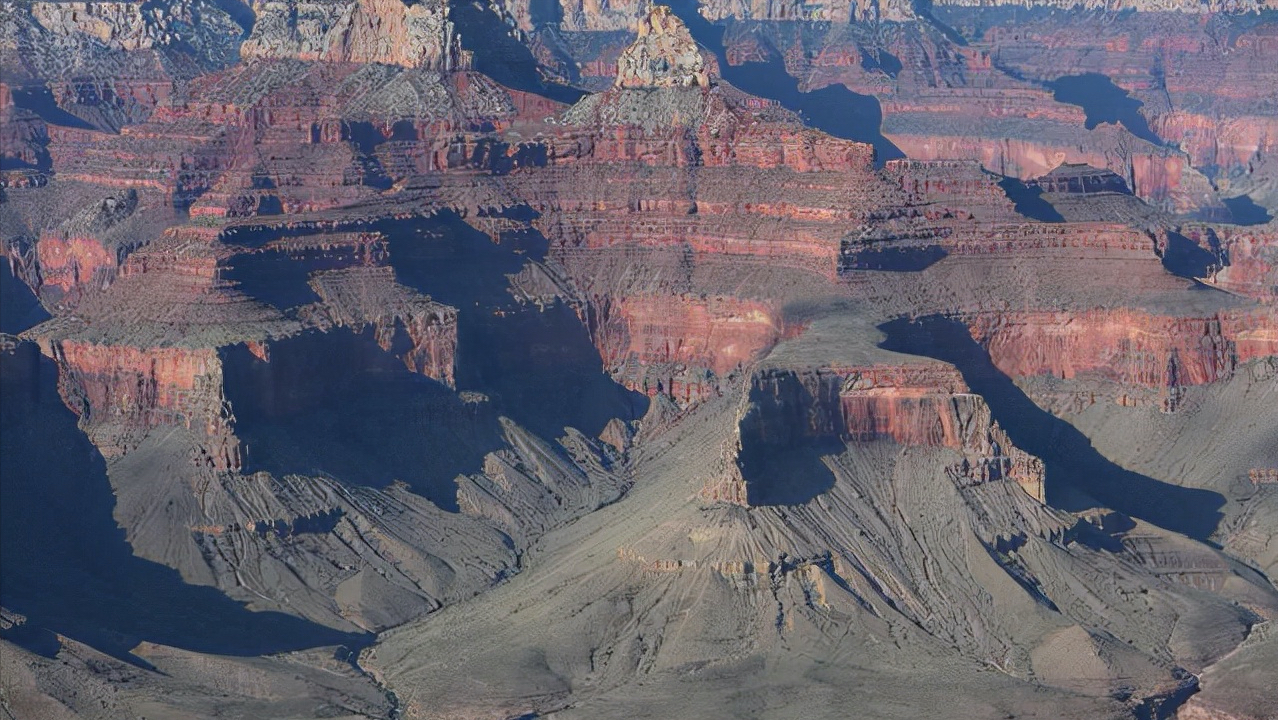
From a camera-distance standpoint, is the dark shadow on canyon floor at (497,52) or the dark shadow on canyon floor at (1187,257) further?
the dark shadow on canyon floor at (497,52)

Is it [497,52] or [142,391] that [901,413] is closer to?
[142,391]

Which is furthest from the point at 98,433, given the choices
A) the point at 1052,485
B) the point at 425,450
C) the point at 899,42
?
the point at 899,42

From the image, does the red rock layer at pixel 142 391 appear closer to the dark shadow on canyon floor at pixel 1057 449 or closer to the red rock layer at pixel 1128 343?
the dark shadow on canyon floor at pixel 1057 449

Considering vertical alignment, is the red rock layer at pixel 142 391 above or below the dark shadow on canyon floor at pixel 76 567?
above

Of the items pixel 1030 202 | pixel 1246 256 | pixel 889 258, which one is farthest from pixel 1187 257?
pixel 889 258

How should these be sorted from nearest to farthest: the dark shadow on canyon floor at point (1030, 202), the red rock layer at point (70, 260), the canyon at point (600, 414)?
1. the canyon at point (600, 414)
2. the dark shadow on canyon floor at point (1030, 202)
3. the red rock layer at point (70, 260)

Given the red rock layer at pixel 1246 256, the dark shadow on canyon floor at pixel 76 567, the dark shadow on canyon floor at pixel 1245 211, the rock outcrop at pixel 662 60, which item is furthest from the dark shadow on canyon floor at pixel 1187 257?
the dark shadow on canyon floor at pixel 1245 211

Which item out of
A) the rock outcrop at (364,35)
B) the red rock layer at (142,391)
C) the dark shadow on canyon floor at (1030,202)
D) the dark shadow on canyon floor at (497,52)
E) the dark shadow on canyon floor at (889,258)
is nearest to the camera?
the red rock layer at (142,391)
